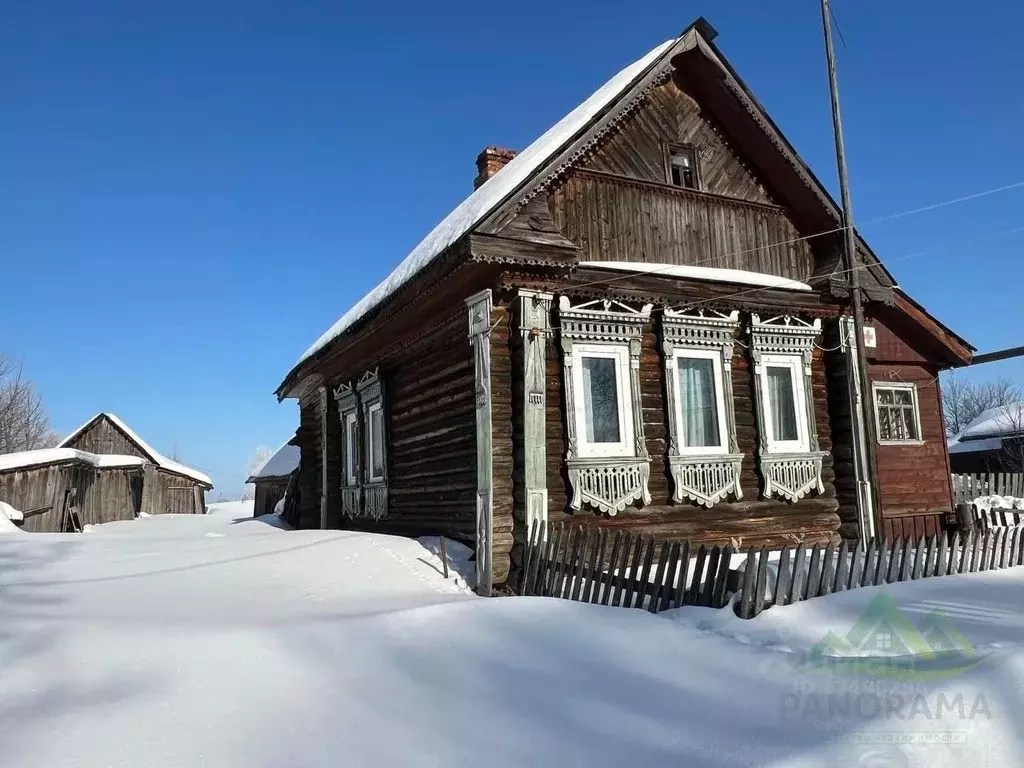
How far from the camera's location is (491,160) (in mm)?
17109

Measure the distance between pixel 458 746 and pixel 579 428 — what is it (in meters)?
5.96

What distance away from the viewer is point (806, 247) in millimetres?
12570

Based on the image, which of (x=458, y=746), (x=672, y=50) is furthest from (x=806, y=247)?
(x=458, y=746)

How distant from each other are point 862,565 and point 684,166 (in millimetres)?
7033

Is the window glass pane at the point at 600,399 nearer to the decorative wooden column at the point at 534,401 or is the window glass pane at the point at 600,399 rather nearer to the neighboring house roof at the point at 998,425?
the decorative wooden column at the point at 534,401

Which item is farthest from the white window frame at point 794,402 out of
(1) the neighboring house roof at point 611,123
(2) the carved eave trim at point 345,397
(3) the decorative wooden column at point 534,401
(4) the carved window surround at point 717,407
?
(2) the carved eave trim at point 345,397

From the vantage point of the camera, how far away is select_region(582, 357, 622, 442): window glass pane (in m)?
10.1

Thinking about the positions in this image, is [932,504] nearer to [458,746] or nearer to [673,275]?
[673,275]

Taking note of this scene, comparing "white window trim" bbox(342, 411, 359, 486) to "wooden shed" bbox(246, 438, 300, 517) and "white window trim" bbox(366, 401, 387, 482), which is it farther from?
"wooden shed" bbox(246, 438, 300, 517)

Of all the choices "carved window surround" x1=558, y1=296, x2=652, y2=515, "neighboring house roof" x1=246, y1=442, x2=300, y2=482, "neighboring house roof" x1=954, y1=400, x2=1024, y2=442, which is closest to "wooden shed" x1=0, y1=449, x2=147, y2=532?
"neighboring house roof" x1=246, y1=442, x2=300, y2=482

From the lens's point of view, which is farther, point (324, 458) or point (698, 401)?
point (324, 458)

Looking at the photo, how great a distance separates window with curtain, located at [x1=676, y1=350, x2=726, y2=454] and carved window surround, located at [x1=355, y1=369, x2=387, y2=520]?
5324 mm

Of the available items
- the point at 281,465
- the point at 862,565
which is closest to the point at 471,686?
the point at 862,565
